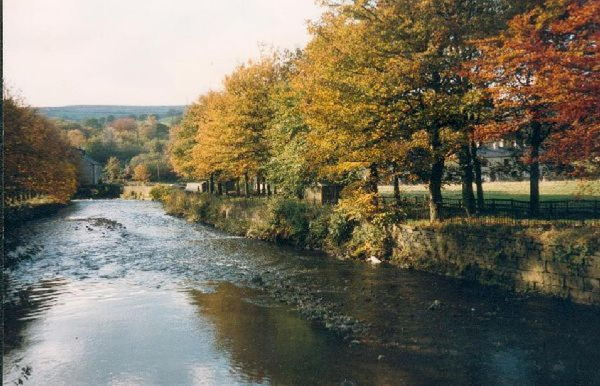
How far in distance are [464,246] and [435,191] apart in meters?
3.99

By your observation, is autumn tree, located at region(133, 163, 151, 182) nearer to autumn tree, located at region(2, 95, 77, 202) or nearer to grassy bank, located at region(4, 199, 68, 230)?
grassy bank, located at region(4, 199, 68, 230)

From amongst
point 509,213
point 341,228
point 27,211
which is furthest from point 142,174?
point 509,213

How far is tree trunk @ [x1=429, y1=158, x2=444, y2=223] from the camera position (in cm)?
2586

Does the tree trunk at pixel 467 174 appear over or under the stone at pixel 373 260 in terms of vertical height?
over

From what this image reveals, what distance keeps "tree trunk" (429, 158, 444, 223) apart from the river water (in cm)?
384

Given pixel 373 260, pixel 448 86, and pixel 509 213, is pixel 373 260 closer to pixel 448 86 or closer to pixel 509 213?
pixel 509 213

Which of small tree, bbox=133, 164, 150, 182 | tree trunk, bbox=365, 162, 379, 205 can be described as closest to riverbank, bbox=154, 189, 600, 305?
tree trunk, bbox=365, 162, 379, 205

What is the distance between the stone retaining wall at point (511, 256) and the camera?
1789 cm

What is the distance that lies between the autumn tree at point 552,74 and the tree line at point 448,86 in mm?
50

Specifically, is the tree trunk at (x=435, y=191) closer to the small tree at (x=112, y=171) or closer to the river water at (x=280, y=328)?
the river water at (x=280, y=328)

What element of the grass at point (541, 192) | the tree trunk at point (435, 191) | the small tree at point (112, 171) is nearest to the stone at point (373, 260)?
the tree trunk at point (435, 191)

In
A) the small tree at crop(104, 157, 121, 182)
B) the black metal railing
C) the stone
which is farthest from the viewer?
the small tree at crop(104, 157, 121, 182)

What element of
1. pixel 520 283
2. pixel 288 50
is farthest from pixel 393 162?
pixel 288 50

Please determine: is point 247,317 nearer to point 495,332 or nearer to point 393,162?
point 495,332
